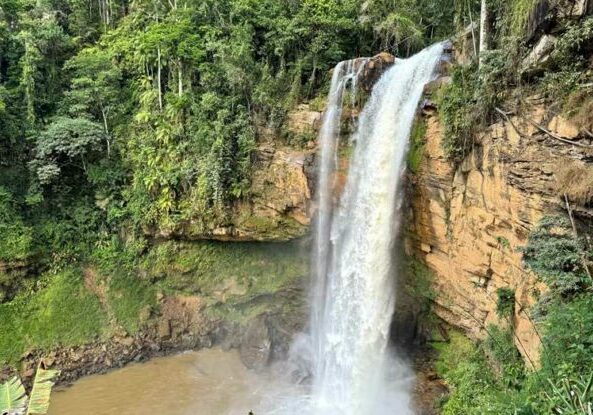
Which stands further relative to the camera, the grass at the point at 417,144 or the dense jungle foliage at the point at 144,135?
the dense jungle foliage at the point at 144,135

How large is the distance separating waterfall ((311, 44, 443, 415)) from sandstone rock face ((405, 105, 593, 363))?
884mm

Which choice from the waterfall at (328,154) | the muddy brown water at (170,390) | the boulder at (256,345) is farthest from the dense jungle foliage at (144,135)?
the muddy brown water at (170,390)

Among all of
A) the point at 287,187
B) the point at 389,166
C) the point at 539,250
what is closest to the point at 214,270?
the point at 287,187

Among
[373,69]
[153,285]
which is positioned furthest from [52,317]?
[373,69]

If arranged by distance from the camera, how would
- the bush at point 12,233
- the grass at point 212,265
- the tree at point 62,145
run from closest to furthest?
the bush at point 12,233 < the tree at point 62,145 < the grass at point 212,265

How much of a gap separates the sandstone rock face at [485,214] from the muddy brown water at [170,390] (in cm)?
682

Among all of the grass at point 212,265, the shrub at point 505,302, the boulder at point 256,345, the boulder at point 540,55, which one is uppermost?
→ the boulder at point 540,55

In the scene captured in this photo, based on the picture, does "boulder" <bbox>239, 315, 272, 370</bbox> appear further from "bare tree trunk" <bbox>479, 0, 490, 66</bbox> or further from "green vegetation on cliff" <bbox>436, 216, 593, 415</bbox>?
"bare tree trunk" <bbox>479, 0, 490, 66</bbox>

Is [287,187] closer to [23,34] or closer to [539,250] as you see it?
[539,250]

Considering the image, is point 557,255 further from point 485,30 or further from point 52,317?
point 52,317

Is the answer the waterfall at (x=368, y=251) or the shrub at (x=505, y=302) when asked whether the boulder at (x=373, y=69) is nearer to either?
the waterfall at (x=368, y=251)

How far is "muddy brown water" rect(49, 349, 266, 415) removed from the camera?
13227 millimetres

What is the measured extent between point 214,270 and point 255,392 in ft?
16.6

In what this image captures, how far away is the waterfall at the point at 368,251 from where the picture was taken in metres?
12.5
